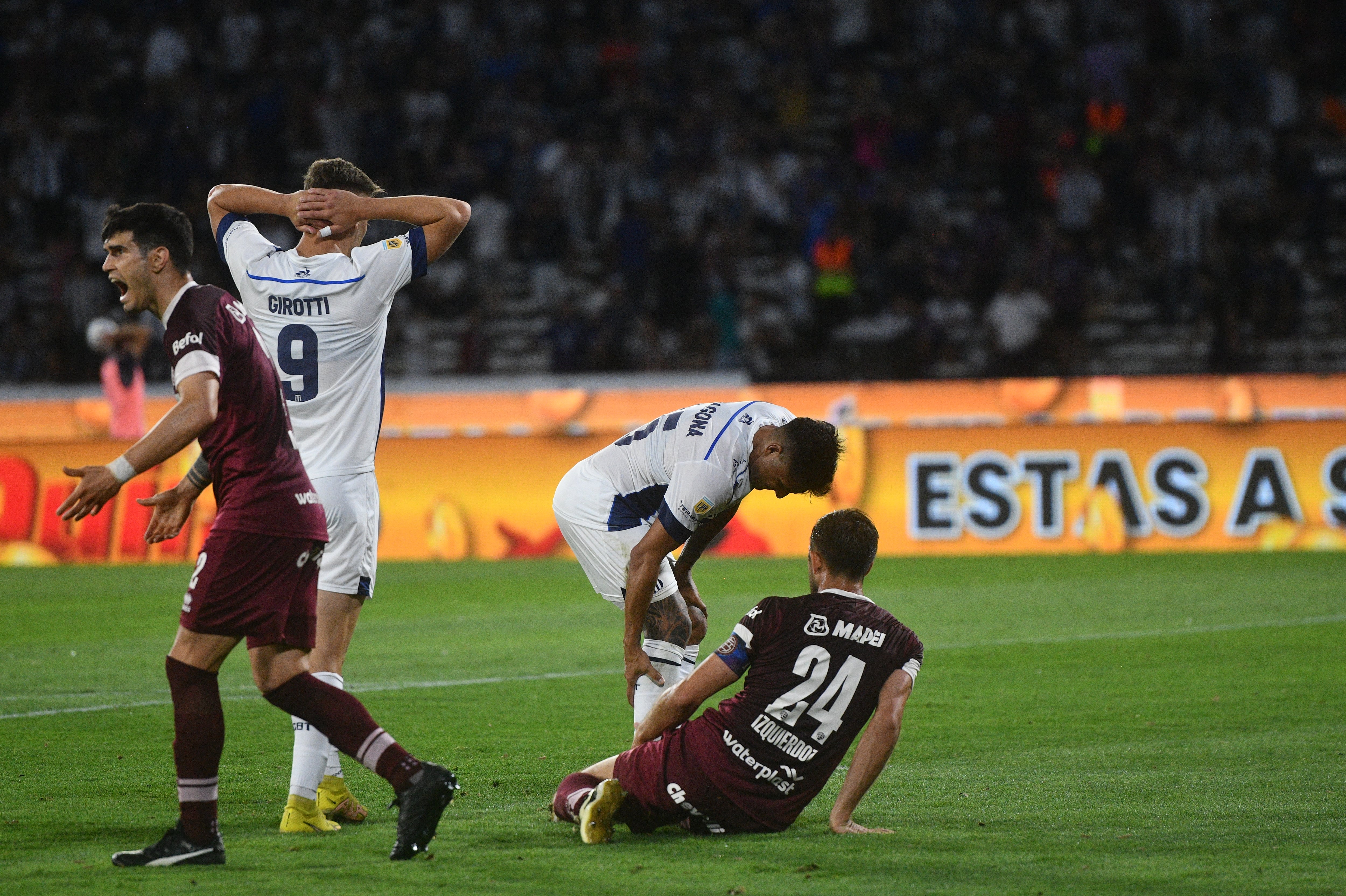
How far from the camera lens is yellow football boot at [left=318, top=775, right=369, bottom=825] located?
578 cm

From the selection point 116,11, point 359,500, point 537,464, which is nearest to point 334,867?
point 359,500

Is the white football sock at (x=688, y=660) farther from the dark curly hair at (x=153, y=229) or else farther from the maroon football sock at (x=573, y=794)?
the dark curly hair at (x=153, y=229)

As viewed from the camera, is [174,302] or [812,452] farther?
[812,452]

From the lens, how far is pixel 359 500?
600 centimetres

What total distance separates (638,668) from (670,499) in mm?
590

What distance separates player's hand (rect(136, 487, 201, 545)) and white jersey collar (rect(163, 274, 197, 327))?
0.50 metres

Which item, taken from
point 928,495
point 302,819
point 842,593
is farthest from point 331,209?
point 928,495

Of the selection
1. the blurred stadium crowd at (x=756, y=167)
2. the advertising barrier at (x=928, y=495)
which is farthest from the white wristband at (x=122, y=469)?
the blurred stadium crowd at (x=756, y=167)

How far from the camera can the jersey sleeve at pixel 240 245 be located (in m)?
6.05

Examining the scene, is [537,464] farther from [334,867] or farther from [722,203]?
[334,867]

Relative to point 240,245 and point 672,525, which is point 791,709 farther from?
point 240,245

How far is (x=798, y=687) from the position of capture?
5.32m

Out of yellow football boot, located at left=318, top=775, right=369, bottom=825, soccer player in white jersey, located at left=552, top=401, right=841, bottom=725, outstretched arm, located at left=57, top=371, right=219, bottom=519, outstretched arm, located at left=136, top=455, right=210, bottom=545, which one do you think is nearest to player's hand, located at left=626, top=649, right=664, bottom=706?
soccer player in white jersey, located at left=552, top=401, right=841, bottom=725

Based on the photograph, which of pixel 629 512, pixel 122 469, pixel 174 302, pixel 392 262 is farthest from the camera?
pixel 629 512
